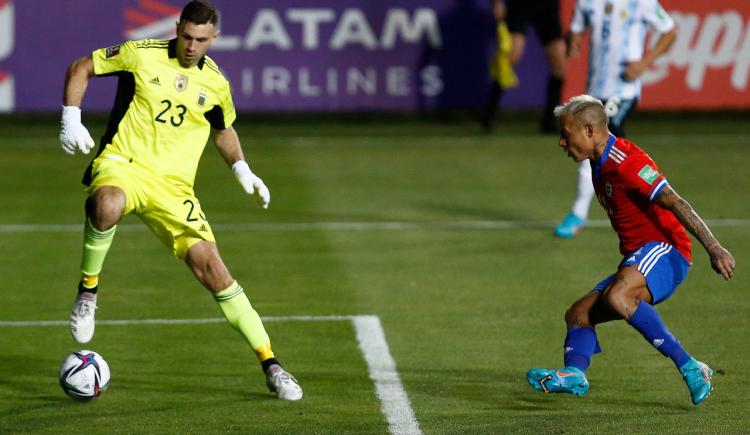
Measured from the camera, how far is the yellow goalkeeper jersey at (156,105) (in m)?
7.79

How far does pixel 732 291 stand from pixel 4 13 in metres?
12.0

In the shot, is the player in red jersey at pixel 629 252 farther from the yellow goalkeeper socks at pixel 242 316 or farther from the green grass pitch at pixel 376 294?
the yellow goalkeeper socks at pixel 242 316

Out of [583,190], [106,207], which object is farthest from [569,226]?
[106,207]

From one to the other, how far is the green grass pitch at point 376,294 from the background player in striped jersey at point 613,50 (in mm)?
522

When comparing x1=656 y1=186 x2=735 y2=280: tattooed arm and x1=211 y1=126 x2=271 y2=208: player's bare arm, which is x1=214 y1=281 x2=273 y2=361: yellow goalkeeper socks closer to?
x1=211 y1=126 x2=271 y2=208: player's bare arm

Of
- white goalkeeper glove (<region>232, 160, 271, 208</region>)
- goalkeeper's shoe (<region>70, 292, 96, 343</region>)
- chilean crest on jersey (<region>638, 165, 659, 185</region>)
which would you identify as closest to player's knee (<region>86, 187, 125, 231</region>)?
goalkeeper's shoe (<region>70, 292, 96, 343</region>)

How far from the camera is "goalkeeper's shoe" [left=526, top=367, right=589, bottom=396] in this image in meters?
7.30

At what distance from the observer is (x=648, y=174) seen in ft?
23.5

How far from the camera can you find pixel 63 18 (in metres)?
19.4

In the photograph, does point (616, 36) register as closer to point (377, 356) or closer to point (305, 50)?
point (377, 356)

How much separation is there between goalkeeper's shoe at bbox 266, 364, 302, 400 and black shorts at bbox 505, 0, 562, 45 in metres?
11.6

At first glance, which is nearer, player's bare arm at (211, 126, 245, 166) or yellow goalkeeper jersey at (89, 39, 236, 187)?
yellow goalkeeper jersey at (89, 39, 236, 187)

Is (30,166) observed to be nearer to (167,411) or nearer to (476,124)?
(476,124)

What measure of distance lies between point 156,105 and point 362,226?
5.71 meters
